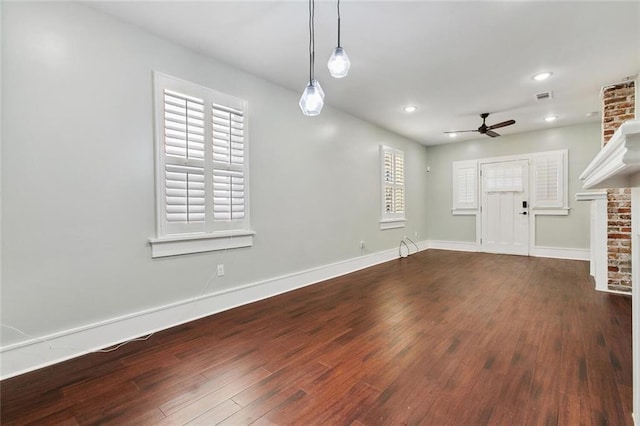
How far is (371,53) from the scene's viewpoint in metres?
2.96

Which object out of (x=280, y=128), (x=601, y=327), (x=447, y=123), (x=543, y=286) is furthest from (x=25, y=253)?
(x=447, y=123)

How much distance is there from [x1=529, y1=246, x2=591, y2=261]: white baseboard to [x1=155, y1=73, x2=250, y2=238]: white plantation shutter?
6107mm

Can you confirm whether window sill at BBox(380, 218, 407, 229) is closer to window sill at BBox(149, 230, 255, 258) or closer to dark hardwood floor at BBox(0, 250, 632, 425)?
dark hardwood floor at BBox(0, 250, 632, 425)

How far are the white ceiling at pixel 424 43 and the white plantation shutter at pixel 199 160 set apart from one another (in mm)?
508

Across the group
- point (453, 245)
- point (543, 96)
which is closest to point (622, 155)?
point (543, 96)

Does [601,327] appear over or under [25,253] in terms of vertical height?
under

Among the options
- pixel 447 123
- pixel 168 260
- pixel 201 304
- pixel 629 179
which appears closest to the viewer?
pixel 629 179

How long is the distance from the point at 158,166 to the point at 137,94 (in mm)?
626

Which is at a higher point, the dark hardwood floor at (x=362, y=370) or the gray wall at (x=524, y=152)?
the gray wall at (x=524, y=152)

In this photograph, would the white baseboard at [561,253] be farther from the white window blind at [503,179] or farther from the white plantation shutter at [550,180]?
the white window blind at [503,179]

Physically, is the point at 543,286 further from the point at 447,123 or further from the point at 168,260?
the point at 168,260

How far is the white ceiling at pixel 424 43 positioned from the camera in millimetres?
2314

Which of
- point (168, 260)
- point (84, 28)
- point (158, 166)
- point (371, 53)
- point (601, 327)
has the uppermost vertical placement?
point (371, 53)

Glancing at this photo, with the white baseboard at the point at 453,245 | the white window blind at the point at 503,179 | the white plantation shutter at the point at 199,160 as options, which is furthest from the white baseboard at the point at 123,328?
the white window blind at the point at 503,179
